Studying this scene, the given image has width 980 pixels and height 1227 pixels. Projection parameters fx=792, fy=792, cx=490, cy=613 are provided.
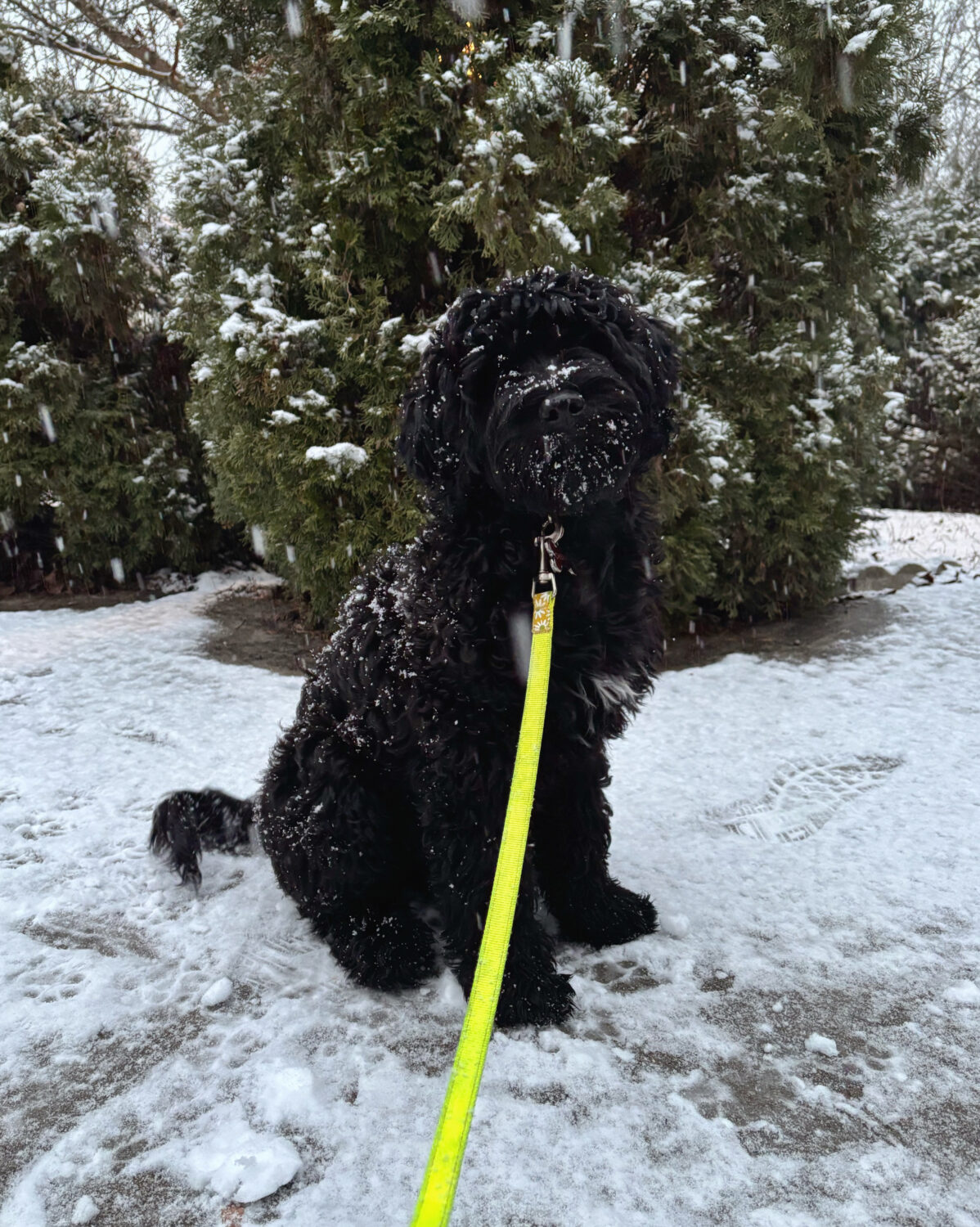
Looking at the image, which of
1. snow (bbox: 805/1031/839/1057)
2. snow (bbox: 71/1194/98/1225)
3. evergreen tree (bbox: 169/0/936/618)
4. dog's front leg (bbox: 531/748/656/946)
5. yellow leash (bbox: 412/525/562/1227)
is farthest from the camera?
evergreen tree (bbox: 169/0/936/618)

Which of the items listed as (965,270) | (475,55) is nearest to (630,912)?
(475,55)

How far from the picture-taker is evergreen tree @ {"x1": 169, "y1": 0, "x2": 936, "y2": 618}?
459 centimetres

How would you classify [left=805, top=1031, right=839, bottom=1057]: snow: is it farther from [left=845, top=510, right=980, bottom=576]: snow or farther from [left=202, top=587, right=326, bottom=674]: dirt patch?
[left=845, top=510, right=980, bottom=576]: snow

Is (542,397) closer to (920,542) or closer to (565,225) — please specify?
(565,225)

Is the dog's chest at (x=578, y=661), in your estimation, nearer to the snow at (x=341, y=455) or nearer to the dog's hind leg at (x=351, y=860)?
the dog's hind leg at (x=351, y=860)

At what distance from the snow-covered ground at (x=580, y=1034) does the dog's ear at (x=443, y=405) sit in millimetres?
1548

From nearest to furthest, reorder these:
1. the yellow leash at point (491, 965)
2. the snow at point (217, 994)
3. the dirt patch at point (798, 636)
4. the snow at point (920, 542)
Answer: the yellow leash at point (491, 965) → the snow at point (217, 994) → the dirt patch at point (798, 636) → the snow at point (920, 542)

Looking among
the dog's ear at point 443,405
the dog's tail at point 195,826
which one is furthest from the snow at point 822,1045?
the dog's tail at point 195,826

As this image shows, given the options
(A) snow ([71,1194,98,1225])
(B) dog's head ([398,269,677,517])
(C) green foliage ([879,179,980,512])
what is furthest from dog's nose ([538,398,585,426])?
(C) green foliage ([879,179,980,512])

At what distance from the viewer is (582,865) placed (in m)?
2.56

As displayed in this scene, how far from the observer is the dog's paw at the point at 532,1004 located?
2.13 metres

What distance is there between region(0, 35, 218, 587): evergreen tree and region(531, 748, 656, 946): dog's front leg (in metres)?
6.17

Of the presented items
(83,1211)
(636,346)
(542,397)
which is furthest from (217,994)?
(636,346)

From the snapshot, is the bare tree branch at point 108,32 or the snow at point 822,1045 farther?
the bare tree branch at point 108,32
